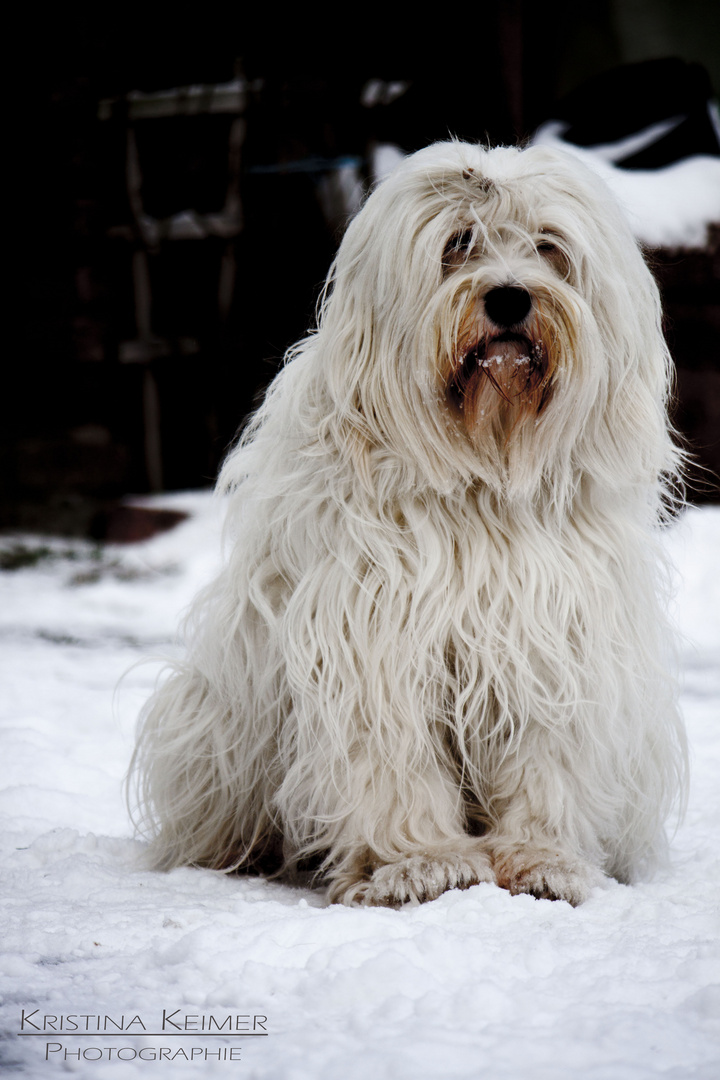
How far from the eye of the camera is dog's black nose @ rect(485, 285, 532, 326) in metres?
2.18

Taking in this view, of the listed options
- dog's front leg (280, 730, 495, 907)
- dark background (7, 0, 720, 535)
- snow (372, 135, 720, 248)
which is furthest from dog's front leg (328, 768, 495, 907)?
dark background (7, 0, 720, 535)

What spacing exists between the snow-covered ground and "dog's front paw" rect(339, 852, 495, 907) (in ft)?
0.17

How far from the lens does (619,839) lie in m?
2.49

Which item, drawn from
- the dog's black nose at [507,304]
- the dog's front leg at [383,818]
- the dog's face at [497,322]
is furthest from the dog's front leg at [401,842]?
the dog's black nose at [507,304]

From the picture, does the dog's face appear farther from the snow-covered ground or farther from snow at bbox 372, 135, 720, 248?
snow at bbox 372, 135, 720, 248

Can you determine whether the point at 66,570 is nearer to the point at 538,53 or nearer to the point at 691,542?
the point at 691,542

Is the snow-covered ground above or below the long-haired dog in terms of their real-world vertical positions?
below

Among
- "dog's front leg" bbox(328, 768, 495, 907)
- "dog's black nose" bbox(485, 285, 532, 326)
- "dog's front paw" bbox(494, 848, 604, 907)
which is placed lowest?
"dog's front paw" bbox(494, 848, 604, 907)

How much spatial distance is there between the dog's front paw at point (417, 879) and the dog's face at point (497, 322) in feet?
2.40

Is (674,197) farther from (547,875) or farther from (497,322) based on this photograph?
(547,875)

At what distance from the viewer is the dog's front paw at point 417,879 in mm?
2148

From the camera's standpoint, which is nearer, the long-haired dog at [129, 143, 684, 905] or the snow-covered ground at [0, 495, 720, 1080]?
the snow-covered ground at [0, 495, 720, 1080]

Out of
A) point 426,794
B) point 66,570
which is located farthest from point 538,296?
point 66,570

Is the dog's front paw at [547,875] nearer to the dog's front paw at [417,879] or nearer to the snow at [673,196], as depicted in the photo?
the dog's front paw at [417,879]
